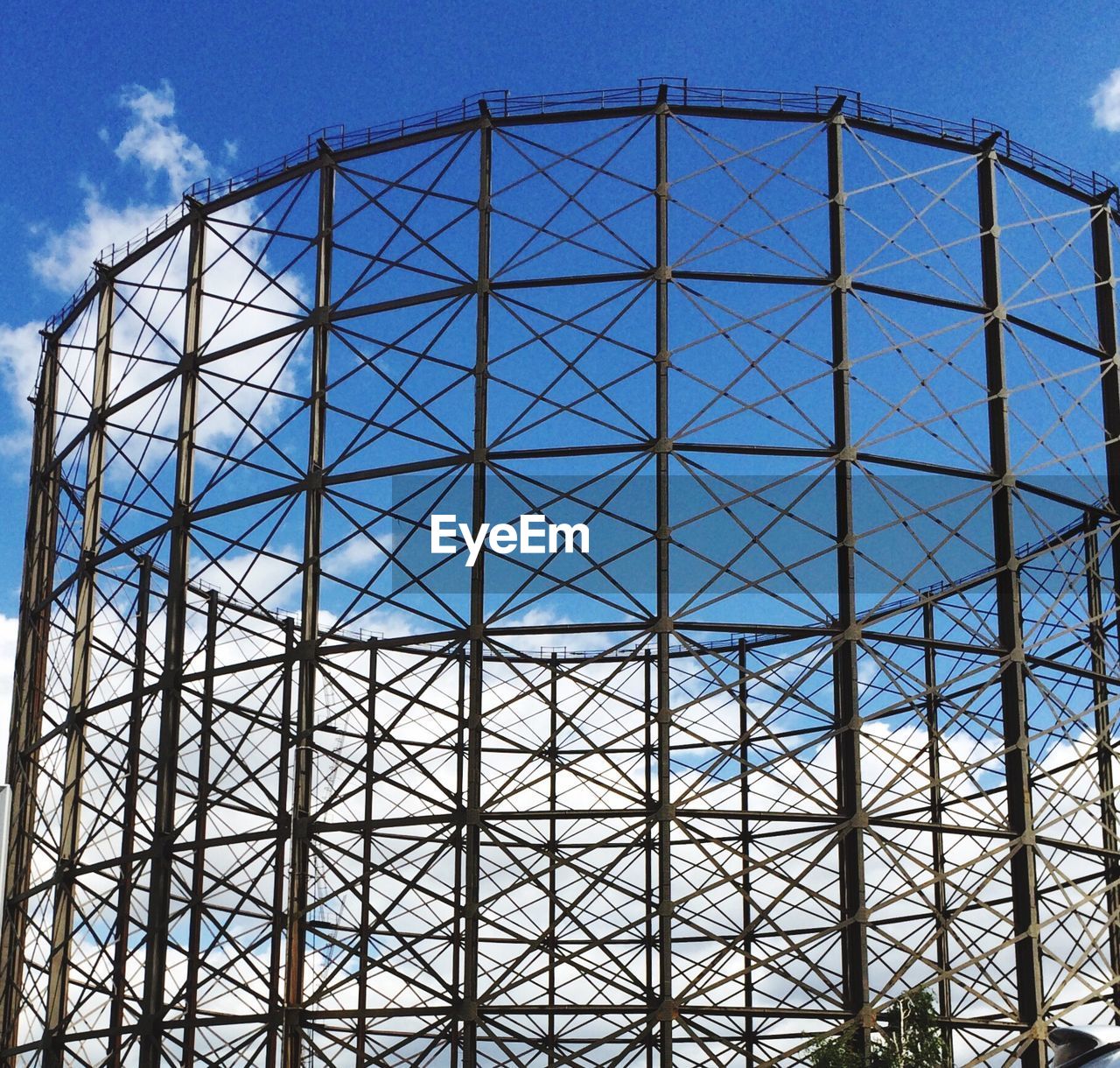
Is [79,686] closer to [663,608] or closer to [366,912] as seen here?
[366,912]

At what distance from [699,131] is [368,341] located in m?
6.84

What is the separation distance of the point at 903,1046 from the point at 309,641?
37.4ft

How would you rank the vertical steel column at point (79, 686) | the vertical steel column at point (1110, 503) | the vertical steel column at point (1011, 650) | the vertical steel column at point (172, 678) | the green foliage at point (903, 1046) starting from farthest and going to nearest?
the vertical steel column at point (79, 686) < the vertical steel column at point (1110, 503) < the vertical steel column at point (172, 678) < the vertical steel column at point (1011, 650) < the green foliage at point (903, 1046)

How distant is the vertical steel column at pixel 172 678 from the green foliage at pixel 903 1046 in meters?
11.2

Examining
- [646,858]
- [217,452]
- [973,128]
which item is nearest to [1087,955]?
[646,858]

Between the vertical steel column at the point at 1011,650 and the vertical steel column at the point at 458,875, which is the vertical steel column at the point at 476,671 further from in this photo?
the vertical steel column at the point at 1011,650

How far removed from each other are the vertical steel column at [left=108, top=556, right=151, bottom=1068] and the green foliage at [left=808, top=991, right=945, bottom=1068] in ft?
40.3

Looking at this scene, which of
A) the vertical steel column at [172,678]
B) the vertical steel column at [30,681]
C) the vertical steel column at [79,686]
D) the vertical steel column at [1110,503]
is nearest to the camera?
the vertical steel column at [172,678]

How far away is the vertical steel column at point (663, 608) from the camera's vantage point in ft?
81.0

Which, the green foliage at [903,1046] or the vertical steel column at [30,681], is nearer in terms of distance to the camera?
the green foliage at [903,1046]

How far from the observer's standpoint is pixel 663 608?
2608 centimetres

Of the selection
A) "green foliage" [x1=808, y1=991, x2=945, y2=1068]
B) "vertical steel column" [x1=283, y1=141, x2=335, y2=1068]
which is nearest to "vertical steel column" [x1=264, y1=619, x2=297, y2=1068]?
"vertical steel column" [x1=283, y1=141, x2=335, y2=1068]

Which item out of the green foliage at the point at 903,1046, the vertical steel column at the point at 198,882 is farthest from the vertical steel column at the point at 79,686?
the green foliage at the point at 903,1046

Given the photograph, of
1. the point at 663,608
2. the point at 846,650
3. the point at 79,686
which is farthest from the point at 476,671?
the point at 79,686
